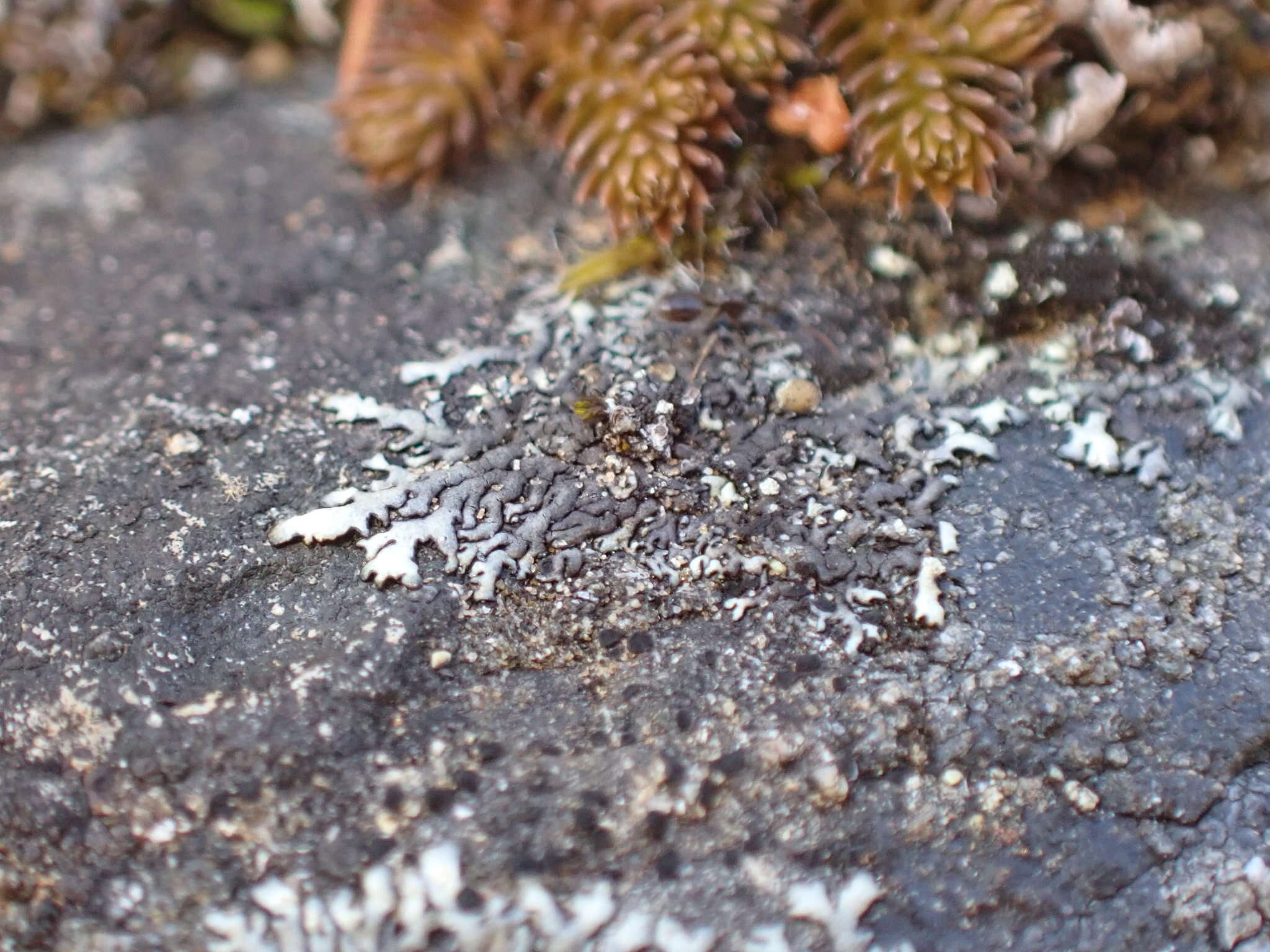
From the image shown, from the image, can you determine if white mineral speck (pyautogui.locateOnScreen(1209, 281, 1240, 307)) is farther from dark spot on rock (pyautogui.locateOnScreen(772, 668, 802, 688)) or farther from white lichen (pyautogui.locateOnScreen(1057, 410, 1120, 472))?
dark spot on rock (pyautogui.locateOnScreen(772, 668, 802, 688))

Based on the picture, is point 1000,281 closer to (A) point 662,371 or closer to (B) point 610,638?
(A) point 662,371

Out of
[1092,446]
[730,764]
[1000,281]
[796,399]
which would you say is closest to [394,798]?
[730,764]

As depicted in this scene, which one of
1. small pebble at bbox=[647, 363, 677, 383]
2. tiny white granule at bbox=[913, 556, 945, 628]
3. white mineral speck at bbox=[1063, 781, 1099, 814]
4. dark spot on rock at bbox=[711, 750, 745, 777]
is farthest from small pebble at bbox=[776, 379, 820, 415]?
white mineral speck at bbox=[1063, 781, 1099, 814]

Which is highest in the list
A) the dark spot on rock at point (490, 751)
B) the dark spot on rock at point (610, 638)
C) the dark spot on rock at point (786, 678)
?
the dark spot on rock at point (610, 638)

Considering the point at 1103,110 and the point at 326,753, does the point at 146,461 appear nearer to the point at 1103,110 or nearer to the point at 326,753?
the point at 326,753

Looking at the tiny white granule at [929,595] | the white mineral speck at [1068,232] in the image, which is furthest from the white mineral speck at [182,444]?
the white mineral speck at [1068,232]

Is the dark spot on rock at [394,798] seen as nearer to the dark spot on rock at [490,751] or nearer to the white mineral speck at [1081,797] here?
the dark spot on rock at [490,751]

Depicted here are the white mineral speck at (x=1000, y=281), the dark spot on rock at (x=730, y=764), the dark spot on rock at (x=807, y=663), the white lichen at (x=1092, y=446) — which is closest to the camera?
the dark spot on rock at (x=730, y=764)
